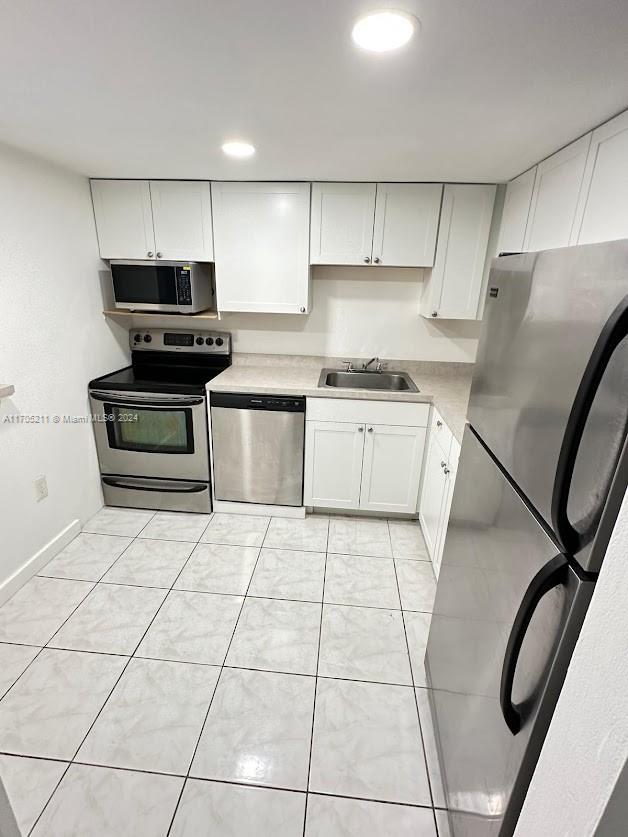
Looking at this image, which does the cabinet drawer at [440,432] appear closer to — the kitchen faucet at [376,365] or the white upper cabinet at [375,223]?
the kitchen faucet at [376,365]

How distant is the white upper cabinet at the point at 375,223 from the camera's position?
95.7 inches

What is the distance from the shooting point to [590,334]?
689 millimetres

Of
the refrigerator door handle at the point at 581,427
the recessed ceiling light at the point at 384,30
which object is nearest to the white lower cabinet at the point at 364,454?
the recessed ceiling light at the point at 384,30

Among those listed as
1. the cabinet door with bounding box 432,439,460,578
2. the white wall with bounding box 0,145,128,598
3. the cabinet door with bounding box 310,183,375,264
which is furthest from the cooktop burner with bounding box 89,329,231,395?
the cabinet door with bounding box 432,439,460,578

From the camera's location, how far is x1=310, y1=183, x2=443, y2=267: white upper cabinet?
7.98 feet

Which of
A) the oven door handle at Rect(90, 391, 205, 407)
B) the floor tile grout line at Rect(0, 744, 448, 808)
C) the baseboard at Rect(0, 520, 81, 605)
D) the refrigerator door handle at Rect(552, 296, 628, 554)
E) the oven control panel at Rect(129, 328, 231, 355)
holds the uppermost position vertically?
the refrigerator door handle at Rect(552, 296, 628, 554)

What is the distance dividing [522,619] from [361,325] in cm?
247

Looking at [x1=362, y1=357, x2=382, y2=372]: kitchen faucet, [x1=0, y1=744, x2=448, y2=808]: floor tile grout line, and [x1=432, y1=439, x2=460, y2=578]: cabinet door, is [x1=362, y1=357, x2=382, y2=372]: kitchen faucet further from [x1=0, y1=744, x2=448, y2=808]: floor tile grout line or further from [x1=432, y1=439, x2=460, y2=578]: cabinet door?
[x1=0, y1=744, x2=448, y2=808]: floor tile grout line

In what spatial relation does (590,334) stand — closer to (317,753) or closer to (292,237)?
(317,753)

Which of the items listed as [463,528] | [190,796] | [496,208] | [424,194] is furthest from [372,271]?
[190,796]

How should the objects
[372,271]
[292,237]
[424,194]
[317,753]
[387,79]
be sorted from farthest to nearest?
[372,271] → [292,237] → [424,194] → [317,753] → [387,79]

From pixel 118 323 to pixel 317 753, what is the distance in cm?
279

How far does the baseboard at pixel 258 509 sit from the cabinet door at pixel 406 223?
1713mm

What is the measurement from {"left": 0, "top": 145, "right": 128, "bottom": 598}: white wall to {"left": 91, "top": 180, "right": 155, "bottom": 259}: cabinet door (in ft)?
0.22
